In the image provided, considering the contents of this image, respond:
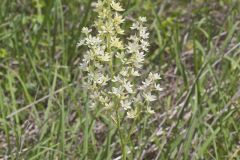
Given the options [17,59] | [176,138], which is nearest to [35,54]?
[17,59]

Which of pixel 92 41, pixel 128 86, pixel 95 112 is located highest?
pixel 92 41

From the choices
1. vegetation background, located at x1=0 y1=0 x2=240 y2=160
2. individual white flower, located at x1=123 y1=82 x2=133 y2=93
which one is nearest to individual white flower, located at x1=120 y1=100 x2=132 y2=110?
individual white flower, located at x1=123 y1=82 x2=133 y2=93

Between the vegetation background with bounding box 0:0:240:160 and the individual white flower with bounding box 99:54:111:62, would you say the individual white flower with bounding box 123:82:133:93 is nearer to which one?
the individual white flower with bounding box 99:54:111:62

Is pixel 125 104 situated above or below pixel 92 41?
below

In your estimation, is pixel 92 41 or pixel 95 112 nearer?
pixel 92 41

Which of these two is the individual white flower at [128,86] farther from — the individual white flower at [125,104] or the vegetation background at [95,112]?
the vegetation background at [95,112]

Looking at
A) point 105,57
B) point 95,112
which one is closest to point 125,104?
point 105,57

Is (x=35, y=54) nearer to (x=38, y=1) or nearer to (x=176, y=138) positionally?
(x=38, y=1)

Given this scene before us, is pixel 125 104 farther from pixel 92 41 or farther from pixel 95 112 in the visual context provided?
pixel 95 112
